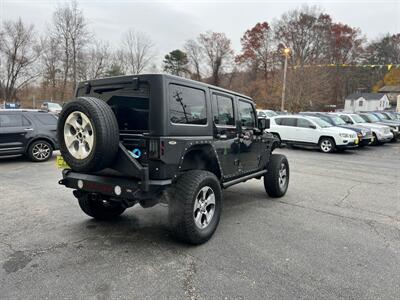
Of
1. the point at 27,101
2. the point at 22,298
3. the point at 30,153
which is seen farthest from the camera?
the point at 27,101

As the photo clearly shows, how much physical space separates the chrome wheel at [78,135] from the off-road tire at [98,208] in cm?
104

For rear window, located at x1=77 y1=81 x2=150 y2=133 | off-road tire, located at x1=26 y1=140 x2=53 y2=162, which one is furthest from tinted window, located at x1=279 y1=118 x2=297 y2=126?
rear window, located at x1=77 y1=81 x2=150 y2=133

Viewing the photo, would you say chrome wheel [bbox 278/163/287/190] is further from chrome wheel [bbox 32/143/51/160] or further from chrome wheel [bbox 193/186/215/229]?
chrome wheel [bbox 32/143/51/160]

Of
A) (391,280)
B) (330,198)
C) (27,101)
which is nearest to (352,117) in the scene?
(330,198)

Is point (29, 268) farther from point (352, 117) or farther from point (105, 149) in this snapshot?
point (352, 117)

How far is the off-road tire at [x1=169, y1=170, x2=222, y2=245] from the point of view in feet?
11.3

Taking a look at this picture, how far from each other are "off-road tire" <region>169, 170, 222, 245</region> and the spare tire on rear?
0.83m

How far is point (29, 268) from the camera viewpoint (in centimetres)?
314

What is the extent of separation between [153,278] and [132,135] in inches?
60.6

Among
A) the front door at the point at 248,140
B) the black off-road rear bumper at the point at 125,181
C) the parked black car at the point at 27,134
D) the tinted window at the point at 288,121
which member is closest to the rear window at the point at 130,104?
the black off-road rear bumper at the point at 125,181

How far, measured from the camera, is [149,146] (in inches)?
132

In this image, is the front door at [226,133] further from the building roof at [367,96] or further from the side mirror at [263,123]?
the building roof at [367,96]

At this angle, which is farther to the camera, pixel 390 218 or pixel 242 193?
pixel 242 193

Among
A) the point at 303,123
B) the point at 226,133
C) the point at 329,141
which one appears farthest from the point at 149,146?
the point at 303,123
